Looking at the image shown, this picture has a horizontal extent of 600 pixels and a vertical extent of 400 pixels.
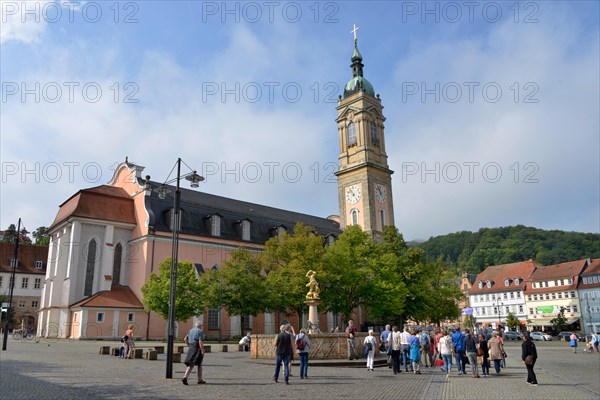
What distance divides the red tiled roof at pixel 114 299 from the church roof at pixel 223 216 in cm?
644

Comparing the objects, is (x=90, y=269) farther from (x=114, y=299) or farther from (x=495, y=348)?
(x=495, y=348)

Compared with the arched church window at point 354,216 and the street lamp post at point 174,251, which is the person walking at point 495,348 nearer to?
the street lamp post at point 174,251

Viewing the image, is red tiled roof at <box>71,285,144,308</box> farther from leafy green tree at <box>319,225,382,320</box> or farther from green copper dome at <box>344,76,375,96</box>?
green copper dome at <box>344,76,375,96</box>

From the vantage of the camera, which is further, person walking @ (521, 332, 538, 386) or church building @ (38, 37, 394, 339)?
church building @ (38, 37, 394, 339)

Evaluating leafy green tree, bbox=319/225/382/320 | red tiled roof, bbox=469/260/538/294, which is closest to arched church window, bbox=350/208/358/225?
leafy green tree, bbox=319/225/382/320

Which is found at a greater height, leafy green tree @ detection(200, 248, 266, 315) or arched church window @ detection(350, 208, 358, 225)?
arched church window @ detection(350, 208, 358, 225)

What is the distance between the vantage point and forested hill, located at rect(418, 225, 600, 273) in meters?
126

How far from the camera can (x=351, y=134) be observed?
222 ft

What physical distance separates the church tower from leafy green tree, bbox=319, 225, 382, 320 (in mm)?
15119

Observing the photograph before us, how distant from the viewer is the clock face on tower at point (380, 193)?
212 ft

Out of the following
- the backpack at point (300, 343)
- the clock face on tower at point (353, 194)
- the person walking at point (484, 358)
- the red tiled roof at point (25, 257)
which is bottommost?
the person walking at point (484, 358)

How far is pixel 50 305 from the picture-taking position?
4459 centimetres

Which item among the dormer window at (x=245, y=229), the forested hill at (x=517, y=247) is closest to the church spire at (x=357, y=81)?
the dormer window at (x=245, y=229)

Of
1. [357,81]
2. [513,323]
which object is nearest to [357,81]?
[357,81]
